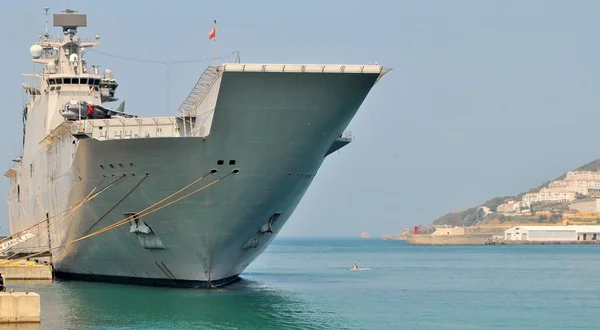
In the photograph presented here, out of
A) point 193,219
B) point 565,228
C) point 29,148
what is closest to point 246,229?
point 193,219

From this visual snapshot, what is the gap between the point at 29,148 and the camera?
4447 cm

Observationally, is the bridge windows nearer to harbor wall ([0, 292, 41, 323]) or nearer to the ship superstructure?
the ship superstructure

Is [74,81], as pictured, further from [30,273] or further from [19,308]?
[19,308]

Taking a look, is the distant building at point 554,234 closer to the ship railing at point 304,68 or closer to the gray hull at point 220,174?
the gray hull at point 220,174

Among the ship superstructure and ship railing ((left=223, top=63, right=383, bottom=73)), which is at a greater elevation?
ship railing ((left=223, top=63, right=383, bottom=73))

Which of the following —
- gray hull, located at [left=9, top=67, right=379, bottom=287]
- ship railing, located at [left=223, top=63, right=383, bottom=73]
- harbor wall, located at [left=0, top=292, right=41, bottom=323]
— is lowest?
harbor wall, located at [left=0, top=292, right=41, bottom=323]

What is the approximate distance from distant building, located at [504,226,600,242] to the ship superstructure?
408 feet

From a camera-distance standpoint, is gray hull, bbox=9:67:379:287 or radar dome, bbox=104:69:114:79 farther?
radar dome, bbox=104:69:114:79

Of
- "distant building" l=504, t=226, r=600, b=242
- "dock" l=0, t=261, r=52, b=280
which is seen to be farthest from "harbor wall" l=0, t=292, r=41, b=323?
"distant building" l=504, t=226, r=600, b=242

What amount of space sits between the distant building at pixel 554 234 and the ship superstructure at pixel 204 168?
124436 millimetres

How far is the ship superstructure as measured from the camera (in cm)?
2753

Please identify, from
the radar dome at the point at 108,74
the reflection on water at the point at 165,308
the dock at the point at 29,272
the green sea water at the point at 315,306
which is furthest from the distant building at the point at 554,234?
the reflection on water at the point at 165,308

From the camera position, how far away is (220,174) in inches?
1141

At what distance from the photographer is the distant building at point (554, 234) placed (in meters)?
154
